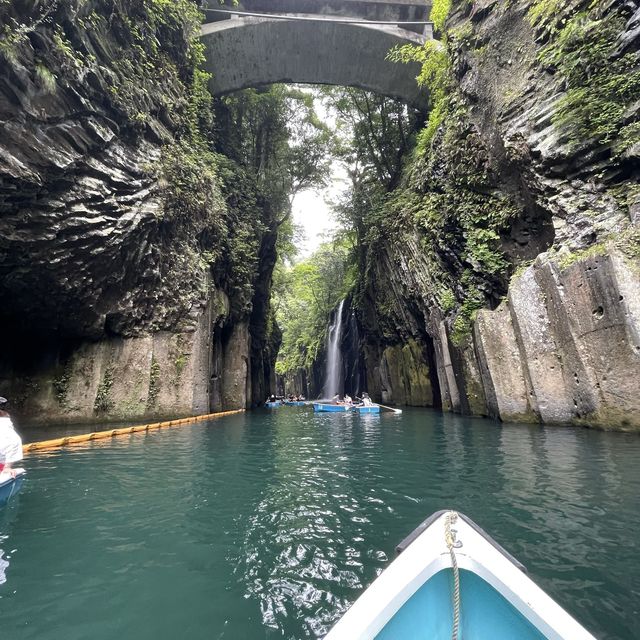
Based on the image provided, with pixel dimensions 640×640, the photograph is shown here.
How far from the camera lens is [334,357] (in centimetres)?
3916

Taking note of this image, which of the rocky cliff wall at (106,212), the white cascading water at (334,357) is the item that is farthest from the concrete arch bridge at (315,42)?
the white cascading water at (334,357)

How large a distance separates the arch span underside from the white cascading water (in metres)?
19.2

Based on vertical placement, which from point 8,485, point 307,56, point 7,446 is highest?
point 307,56

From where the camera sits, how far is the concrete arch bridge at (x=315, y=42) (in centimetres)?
1925

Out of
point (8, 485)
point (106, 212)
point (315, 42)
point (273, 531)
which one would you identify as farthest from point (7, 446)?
point (315, 42)

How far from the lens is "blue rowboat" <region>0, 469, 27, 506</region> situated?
452cm

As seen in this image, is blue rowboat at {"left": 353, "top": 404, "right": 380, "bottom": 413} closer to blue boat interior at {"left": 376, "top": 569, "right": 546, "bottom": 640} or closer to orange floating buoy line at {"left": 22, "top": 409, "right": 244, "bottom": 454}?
orange floating buoy line at {"left": 22, "top": 409, "right": 244, "bottom": 454}

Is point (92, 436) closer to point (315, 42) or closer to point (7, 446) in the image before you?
point (7, 446)

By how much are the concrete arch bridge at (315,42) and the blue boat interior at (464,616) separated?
76.9 feet

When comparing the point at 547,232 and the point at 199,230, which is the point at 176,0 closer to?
the point at 199,230

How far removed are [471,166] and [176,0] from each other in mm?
13530

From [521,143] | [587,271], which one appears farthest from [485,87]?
[587,271]

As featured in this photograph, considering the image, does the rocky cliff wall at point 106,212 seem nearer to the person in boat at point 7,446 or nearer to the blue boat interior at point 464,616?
the person in boat at point 7,446

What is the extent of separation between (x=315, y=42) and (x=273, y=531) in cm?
2323
